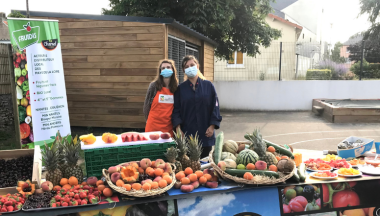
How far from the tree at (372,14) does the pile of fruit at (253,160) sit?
22.4 m

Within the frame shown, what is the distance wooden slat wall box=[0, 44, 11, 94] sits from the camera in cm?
644

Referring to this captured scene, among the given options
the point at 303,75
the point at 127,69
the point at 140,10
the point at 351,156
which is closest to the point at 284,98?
the point at 303,75

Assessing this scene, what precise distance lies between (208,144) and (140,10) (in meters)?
9.73

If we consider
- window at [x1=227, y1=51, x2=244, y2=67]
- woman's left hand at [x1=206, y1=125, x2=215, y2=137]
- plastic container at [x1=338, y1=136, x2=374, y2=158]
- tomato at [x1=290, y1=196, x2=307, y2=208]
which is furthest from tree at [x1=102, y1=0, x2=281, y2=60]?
tomato at [x1=290, y1=196, x2=307, y2=208]

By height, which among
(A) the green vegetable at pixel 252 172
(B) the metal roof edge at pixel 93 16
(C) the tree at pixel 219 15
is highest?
(C) the tree at pixel 219 15

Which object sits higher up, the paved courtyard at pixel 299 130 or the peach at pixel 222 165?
the peach at pixel 222 165

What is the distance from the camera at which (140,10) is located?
12.2 metres

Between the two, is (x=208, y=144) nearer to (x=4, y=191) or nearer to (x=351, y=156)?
(x=351, y=156)

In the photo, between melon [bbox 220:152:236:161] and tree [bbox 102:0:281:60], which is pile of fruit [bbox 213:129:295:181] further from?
tree [bbox 102:0:281:60]

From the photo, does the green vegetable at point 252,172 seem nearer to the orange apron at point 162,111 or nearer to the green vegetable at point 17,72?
the orange apron at point 162,111

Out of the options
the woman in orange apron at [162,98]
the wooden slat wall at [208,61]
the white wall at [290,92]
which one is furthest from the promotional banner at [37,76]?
the white wall at [290,92]

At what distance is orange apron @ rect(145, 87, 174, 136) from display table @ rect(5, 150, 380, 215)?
1364 mm

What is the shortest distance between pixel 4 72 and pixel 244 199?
6.29 meters

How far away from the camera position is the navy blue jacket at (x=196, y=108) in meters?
3.73
